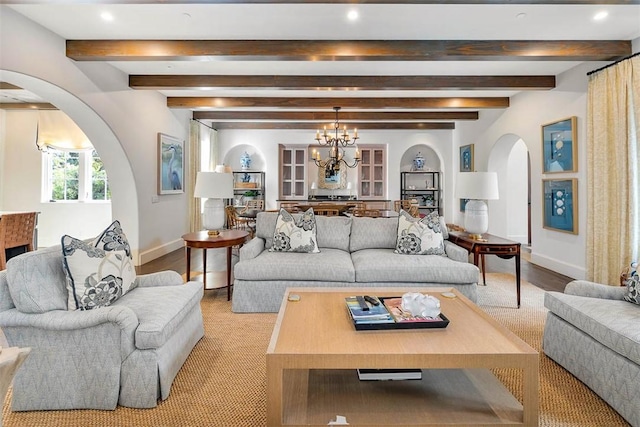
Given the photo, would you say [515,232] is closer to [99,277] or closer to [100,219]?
[99,277]

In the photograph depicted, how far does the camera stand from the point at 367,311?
1857 millimetres

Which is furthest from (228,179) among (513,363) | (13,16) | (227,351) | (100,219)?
(100,219)

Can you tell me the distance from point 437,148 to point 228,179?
6.77 m

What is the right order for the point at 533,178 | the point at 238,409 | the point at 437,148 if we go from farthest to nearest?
the point at 437,148 < the point at 533,178 < the point at 238,409

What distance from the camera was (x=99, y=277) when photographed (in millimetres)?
1912

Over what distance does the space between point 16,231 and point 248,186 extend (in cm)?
485

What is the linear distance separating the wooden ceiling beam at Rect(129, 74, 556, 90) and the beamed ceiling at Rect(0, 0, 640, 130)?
14 millimetres

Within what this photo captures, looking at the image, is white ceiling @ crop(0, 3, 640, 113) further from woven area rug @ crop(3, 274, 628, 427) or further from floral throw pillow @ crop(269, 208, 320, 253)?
woven area rug @ crop(3, 274, 628, 427)

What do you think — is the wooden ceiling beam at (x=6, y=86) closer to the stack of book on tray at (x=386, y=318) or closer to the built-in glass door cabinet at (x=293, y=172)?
the built-in glass door cabinet at (x=293, y=172)

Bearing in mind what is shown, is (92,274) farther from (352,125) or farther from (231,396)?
(352,125)

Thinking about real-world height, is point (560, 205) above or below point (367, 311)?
above

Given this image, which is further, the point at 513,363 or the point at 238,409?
the point at 238,409

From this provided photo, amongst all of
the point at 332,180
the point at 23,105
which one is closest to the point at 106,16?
the point at 23,105

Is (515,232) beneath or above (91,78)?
beneath
